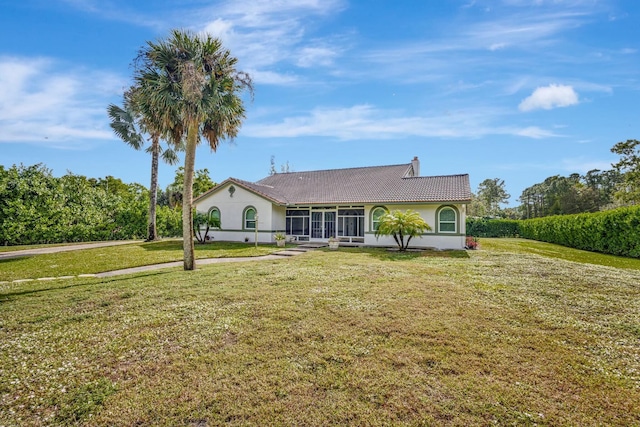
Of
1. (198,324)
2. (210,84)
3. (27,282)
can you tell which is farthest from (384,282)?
(27,282)

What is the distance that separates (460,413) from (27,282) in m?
11.8

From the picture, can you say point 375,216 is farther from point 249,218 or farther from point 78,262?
point 78,262

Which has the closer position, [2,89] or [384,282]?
[384,282]

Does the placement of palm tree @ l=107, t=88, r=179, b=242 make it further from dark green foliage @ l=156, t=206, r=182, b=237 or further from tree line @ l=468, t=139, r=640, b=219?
tree line @ l=468, t=139, r=640, b=219

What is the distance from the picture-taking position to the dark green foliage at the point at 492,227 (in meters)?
38.3

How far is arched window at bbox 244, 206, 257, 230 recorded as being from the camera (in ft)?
70.6

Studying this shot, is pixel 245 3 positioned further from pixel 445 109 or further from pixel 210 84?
pixel 445 109

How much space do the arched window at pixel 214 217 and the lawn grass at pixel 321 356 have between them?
13.6m

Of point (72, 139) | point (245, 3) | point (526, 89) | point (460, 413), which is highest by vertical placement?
point (245, 3)

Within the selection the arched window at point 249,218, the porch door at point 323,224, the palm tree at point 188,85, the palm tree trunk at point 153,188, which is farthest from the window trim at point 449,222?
the palm tree trunk at point 153,188

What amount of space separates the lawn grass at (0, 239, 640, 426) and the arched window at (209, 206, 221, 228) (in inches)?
536

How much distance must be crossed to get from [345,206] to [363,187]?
2.33 meters

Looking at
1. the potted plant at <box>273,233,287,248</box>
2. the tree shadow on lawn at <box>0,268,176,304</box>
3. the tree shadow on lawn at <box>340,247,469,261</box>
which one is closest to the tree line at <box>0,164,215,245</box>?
the potted plant at <box>273,233,287,248</box>

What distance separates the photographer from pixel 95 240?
73.9 ft
